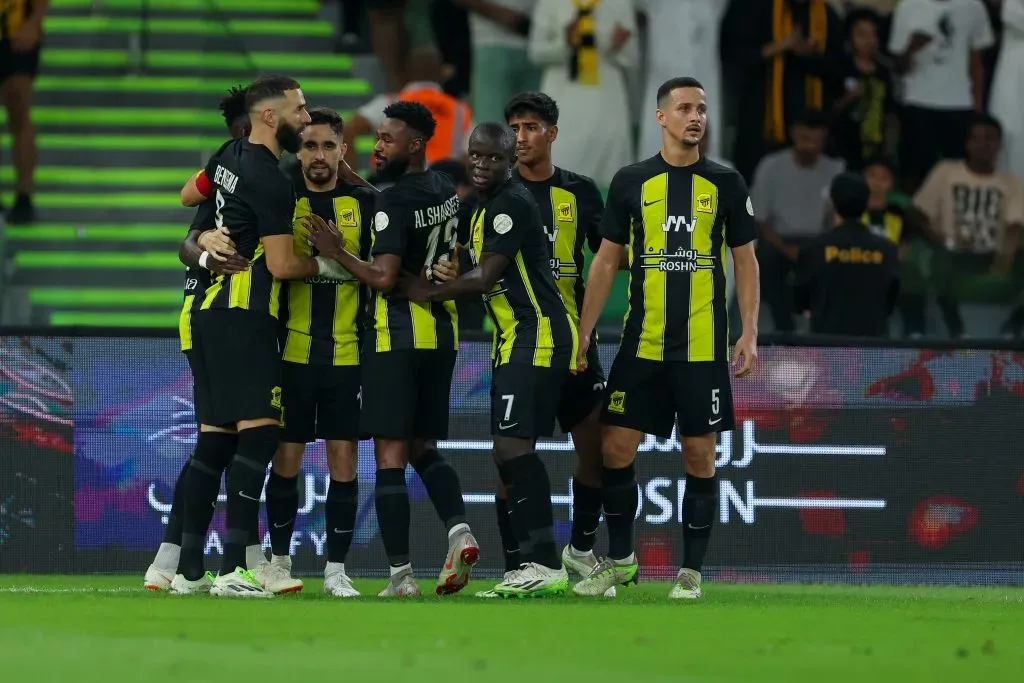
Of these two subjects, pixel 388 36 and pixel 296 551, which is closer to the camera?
pixel 296 551

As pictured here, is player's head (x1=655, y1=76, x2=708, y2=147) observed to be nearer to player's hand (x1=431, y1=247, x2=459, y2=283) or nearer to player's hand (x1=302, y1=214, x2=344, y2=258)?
player's hand (x1=431, y1=247, x2=459, y2=283)

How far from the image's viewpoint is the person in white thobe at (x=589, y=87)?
1416cm

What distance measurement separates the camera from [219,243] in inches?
329

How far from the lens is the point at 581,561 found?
9344mm

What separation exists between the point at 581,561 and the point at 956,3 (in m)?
7.68

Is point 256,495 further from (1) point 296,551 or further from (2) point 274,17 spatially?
(2) point 274,17

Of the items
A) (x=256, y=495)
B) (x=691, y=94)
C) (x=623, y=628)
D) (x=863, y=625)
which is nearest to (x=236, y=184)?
(x=256, y=495)

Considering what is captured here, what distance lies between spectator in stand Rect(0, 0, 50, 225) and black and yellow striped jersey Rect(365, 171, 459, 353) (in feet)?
22.9

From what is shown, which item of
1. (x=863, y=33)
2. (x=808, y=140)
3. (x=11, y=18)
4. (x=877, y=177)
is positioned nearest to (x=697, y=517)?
(x=877, y=177)

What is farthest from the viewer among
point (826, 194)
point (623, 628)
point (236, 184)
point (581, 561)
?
point (826, 194)

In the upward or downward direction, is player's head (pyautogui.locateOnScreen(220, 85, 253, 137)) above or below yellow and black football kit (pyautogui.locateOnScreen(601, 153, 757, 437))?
above

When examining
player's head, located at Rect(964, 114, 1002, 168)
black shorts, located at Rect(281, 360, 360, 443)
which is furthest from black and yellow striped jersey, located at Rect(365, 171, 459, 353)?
player's head, located at Rect(964, 114, 1002, 168)

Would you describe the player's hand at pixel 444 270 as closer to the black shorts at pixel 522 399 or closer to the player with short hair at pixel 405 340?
the player with short hair at pixel 405 340

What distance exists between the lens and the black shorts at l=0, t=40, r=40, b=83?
1489 cm
